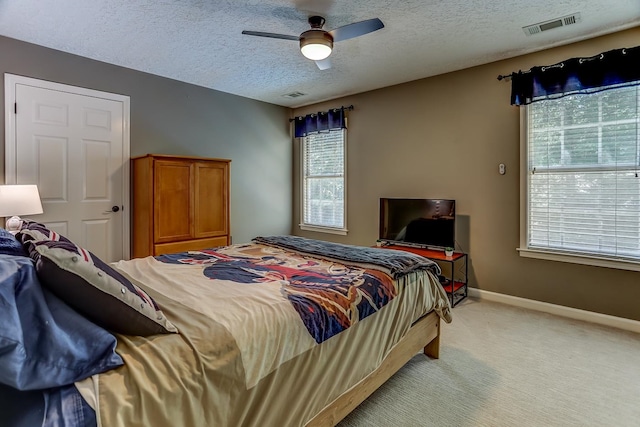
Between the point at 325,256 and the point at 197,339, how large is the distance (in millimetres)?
1334

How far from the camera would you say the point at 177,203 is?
150 inches

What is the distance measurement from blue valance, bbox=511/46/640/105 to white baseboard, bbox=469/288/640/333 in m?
2.04

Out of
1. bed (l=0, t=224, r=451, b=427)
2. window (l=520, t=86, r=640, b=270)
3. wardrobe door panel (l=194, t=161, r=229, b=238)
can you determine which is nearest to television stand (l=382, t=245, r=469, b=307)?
window (l=520, t=86, r=640, b=270)

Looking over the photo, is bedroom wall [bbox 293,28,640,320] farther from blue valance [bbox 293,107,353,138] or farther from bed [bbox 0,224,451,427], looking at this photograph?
bed [bbox 0,224,451,427]

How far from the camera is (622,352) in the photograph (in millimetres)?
2555

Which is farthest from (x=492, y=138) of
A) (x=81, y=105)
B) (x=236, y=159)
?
(x=81, y=105)

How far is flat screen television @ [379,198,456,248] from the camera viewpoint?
383 centimetres

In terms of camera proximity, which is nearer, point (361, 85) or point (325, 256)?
point (325, 256)

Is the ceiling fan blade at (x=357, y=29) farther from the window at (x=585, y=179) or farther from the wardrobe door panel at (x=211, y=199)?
the wardrobe door panel at (x=211, y=199)

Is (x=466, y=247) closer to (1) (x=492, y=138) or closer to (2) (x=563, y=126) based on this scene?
(1) (x=492, y=138)

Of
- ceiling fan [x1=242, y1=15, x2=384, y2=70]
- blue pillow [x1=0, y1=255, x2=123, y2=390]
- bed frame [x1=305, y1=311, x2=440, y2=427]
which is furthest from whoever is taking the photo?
ceiling fan [x1=242, y1=15, x2=384, y2=70]

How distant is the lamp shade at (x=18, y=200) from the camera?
108 inches

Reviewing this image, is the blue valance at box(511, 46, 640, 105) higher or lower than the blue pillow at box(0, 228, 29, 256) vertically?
Answer: higher

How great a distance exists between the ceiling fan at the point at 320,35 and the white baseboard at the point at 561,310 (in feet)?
9.89
